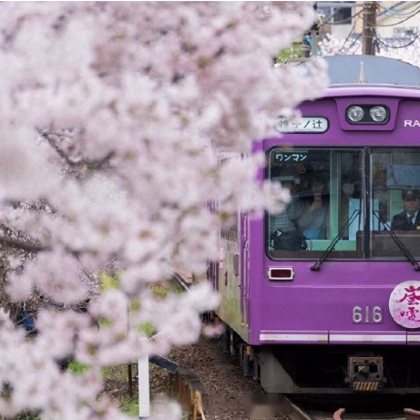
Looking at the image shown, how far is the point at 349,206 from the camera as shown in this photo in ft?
30.6

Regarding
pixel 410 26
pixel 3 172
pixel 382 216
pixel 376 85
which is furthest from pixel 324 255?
pixel 410 26

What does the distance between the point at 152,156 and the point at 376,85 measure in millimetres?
5741

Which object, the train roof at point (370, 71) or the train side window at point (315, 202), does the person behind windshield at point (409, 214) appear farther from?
the train roof at point (370, 71)

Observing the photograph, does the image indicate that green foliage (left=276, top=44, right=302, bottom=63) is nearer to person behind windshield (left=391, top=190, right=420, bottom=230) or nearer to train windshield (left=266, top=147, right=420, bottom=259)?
train windshield (left=266, top=147, right=420, bottom=259)

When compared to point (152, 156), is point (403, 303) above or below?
below

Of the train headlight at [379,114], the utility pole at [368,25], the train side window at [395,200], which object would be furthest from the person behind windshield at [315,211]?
the utility pole at [368,25]

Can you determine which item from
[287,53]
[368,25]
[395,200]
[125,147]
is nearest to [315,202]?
[395,200]

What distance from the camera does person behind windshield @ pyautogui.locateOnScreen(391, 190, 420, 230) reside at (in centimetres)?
927

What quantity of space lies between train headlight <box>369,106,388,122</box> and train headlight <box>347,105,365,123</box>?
8 cm

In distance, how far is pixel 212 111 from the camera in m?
4.14

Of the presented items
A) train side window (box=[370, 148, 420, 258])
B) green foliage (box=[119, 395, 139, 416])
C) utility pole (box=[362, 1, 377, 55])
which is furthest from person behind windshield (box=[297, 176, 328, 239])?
utility pole (box=[362, 1, 377, 55])

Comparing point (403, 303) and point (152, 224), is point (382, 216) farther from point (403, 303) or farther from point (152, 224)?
point (152, 224)

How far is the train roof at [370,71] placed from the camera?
33.2 feet

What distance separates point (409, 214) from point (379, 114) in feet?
2.60
